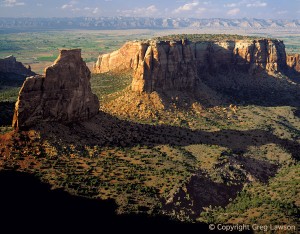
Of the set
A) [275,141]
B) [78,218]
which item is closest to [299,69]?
[275,141]

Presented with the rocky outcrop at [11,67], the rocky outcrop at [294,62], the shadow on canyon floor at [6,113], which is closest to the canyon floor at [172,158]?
the shadow on canyon floor at [6,113]

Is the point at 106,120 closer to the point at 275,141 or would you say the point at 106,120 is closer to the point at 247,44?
the point at 275,141

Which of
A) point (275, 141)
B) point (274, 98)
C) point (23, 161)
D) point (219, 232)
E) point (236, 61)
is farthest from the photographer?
point (236, 61)

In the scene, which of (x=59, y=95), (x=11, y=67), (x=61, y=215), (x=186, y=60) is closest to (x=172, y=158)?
(x=59, y=95)

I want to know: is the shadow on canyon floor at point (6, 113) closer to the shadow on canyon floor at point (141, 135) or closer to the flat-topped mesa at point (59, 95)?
the flat-topped mesa at point (59, 95)

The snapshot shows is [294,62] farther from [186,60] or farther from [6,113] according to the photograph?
[6,113]
